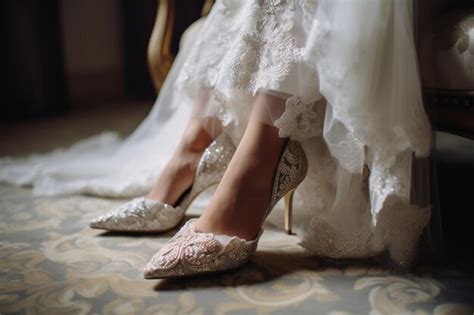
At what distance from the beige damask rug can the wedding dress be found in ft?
0.16

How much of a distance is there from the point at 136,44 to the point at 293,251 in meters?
2.45

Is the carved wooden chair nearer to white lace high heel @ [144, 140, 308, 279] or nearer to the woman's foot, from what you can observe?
the woman's foot

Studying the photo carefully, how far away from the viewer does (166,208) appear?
89 centimetres

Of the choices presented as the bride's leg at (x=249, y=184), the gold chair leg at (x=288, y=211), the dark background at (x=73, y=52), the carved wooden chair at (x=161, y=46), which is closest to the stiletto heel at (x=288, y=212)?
the gold chair leg at (x=288, y=211)

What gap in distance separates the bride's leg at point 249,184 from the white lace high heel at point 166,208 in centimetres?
16

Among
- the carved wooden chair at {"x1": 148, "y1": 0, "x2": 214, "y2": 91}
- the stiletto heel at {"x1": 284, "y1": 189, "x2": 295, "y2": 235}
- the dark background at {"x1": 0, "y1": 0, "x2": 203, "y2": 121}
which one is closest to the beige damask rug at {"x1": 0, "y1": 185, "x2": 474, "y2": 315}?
the stiletto heel at {"x1": 284, "y1": 189, "x2": 295, "y2": 235}

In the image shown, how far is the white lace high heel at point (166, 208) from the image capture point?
879 mm

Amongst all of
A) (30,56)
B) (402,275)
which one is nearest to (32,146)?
(30,56)

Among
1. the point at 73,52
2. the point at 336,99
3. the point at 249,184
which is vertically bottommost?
the point at 249,184
